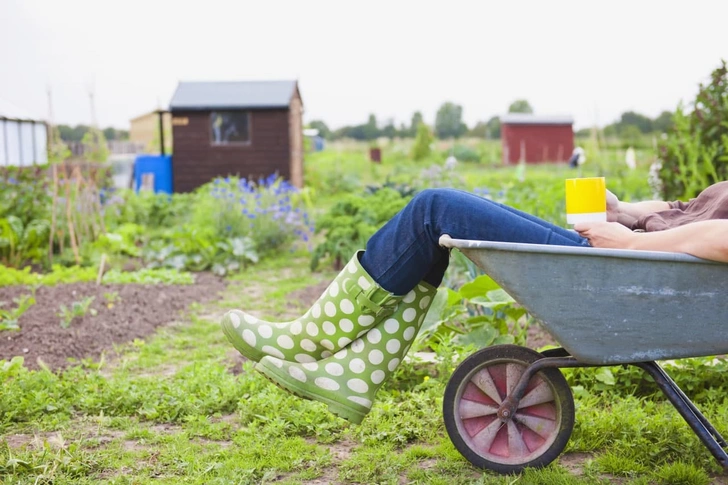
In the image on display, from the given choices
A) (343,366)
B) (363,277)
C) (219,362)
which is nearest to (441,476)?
(343,366)

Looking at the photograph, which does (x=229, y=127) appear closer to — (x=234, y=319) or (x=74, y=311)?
(x=74, y=311)

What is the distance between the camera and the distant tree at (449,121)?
4300 centimetres

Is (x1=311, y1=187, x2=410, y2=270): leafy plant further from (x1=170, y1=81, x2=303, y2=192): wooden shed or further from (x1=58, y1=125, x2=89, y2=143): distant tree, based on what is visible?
(x1=58, y1=125, x2=89, y2=143): distant tree

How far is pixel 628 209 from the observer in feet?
7.98

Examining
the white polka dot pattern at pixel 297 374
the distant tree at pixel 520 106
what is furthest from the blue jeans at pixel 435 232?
the distant tree at pixel 520 106

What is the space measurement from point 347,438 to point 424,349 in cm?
111

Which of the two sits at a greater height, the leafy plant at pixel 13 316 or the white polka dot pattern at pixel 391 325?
the white polka dot pattern at pixel 391 325

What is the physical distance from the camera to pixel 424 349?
362 cm

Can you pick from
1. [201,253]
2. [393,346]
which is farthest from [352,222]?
[393,346]

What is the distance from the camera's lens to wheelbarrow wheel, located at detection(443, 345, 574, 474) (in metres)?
2.21

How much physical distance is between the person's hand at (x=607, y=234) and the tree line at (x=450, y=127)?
3366cm

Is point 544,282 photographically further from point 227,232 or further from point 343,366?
point 227,232

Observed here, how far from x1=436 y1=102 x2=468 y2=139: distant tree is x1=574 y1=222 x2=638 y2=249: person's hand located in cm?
4026

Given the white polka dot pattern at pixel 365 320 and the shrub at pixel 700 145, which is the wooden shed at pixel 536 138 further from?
the white polka dot pattern at pixel 365 320
